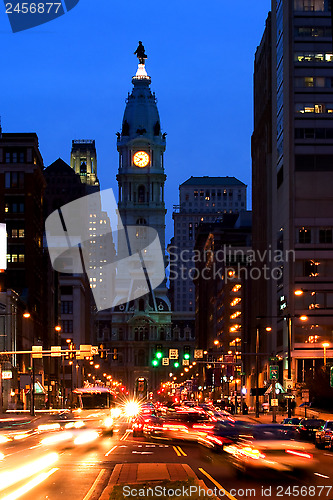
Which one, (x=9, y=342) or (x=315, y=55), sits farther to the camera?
(x=315, y=55)

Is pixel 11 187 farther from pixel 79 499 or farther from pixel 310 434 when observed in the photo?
pixel 79 499

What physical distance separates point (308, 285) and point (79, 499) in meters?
98.5

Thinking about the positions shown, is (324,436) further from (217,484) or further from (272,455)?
(217,484)

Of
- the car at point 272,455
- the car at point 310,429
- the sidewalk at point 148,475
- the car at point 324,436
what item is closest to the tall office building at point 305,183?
the car at point 310,429

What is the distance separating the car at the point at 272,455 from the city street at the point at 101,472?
305 millimetres

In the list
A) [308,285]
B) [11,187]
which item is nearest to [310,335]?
[308,285]

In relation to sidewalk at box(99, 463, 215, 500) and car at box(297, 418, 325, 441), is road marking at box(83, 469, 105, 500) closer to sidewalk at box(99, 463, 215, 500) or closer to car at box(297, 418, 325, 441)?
sidewalk at box(99, 463, 215, 500)

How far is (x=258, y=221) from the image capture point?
147000 millimetres

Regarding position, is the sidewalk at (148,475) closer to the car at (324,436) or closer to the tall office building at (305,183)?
the car at (324,436)

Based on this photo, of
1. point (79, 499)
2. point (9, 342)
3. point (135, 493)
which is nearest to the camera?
point (135, 493)

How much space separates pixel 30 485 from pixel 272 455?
6682mm

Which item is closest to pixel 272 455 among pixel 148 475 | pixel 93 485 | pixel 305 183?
pixel 148 475

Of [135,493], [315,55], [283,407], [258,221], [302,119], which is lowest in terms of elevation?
[283,407]

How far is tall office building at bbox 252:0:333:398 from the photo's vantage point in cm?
11756
